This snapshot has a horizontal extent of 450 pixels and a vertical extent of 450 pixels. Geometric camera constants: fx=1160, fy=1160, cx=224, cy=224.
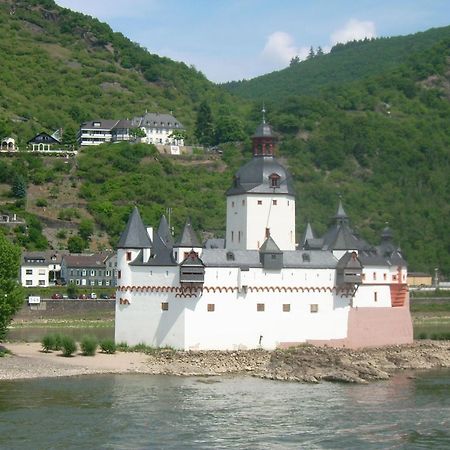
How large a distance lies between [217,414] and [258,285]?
1767cm

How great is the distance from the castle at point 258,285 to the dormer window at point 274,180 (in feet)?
0.17

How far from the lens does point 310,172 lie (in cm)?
14838

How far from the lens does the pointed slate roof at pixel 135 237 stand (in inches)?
2406

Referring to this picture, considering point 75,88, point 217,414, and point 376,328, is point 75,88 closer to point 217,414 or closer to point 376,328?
point 376,328

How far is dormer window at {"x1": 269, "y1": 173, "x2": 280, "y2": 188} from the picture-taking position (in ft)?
217

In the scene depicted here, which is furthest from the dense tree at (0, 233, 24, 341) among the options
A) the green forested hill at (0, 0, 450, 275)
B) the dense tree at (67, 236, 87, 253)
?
the dense tree at (67, 236, 87, 253)

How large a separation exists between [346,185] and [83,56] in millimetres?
64923

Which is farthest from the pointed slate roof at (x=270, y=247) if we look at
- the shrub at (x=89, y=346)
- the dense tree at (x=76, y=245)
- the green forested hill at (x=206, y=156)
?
the dense tree at (x=76, y=245)

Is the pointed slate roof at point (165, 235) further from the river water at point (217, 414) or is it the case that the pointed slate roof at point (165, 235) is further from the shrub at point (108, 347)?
the river water at point (217, 414)

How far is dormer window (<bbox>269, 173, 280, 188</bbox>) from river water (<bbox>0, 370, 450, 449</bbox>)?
1551 centimetres

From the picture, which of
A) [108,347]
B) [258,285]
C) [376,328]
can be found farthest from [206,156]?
[108,347]

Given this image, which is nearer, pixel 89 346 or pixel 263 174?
pixel 89 346

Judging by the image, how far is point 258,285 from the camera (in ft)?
200

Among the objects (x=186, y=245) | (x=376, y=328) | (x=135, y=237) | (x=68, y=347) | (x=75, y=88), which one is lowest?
(x=68, y=347)
